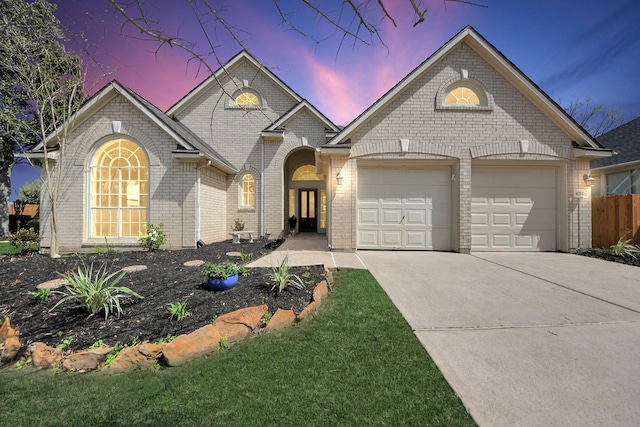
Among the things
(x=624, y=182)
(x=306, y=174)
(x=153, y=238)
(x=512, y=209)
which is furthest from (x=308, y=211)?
(x=624, y=182)

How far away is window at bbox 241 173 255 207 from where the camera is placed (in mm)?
12625

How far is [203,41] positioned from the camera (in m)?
2.51

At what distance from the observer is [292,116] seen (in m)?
12.6

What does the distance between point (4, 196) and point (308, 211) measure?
18.6 m

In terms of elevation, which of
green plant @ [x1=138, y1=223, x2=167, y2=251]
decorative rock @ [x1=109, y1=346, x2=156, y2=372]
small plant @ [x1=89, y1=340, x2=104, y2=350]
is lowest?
decorative rock @ [x1=109, y1=346, x2=156, y2=372]

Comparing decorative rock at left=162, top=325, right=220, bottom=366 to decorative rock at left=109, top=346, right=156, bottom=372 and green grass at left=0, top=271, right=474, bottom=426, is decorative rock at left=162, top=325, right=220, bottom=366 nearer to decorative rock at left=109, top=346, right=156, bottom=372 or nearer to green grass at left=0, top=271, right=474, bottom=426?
green grass at left=0, top=271, right=474, bottom=426

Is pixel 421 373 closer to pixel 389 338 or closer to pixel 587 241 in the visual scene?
pixel 389 338

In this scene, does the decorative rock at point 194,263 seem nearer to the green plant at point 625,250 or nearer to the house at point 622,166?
the green plant at point 625,250

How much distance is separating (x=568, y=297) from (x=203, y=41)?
6.32m

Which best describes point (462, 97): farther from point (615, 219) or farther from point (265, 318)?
point (265, 318)

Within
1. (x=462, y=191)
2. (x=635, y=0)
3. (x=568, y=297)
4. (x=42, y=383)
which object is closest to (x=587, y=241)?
(x=462, y=191)

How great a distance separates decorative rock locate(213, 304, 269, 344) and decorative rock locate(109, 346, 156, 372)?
0.69 m

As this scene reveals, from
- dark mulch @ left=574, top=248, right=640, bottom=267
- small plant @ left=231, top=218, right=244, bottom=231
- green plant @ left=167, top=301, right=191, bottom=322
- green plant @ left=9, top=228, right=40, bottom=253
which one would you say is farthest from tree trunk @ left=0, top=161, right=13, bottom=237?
dark mulch @ left=574, top=248, right=640, bottom=267

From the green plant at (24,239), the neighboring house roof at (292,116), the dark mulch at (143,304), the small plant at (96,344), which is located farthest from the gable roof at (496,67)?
the green plant at (24,239)
